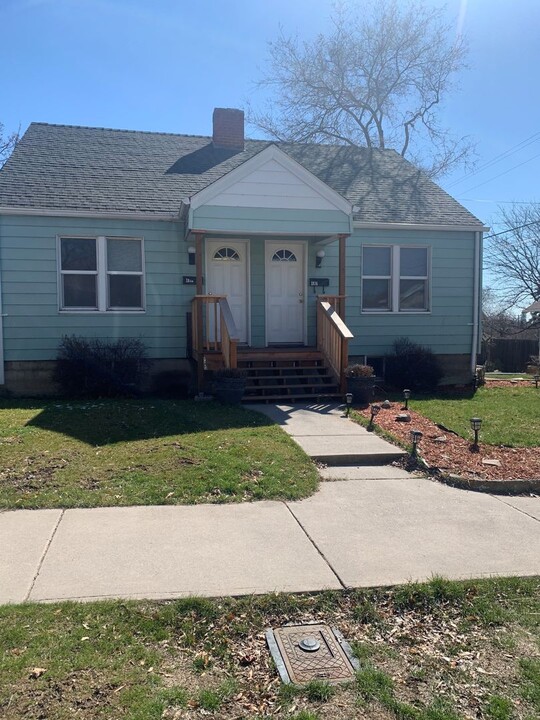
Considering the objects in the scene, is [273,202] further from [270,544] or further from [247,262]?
[270,544]

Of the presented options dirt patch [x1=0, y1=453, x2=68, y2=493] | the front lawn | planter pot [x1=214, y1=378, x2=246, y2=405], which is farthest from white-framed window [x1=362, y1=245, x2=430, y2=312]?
the front lawn

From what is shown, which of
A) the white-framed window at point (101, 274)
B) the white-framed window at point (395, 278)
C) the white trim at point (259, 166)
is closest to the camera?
the white trim at point (259, 166)

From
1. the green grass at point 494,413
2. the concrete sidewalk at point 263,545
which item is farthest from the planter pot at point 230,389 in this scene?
the concrete sidewalk at point 263,545

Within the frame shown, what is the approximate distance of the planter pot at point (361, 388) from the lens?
1011cm

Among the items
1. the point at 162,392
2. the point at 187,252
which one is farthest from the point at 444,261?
the point at 162,392

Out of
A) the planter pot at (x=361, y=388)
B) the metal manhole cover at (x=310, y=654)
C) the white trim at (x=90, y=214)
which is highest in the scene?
the white trim at (x=90, y=214)

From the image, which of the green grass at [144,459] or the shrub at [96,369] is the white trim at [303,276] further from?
the green grass at [144,459]

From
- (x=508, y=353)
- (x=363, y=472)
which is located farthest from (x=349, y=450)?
(x=508, y=353)

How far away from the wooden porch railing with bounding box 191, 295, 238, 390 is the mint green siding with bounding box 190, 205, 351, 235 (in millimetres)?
1295

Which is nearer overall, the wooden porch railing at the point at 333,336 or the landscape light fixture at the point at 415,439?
the landscape light fixture at the point at 415,439

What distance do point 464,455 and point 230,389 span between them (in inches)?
158

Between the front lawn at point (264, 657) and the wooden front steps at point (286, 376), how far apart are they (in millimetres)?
6786

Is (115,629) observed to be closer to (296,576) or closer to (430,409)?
(296,576)

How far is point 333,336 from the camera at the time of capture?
11.0 metres
